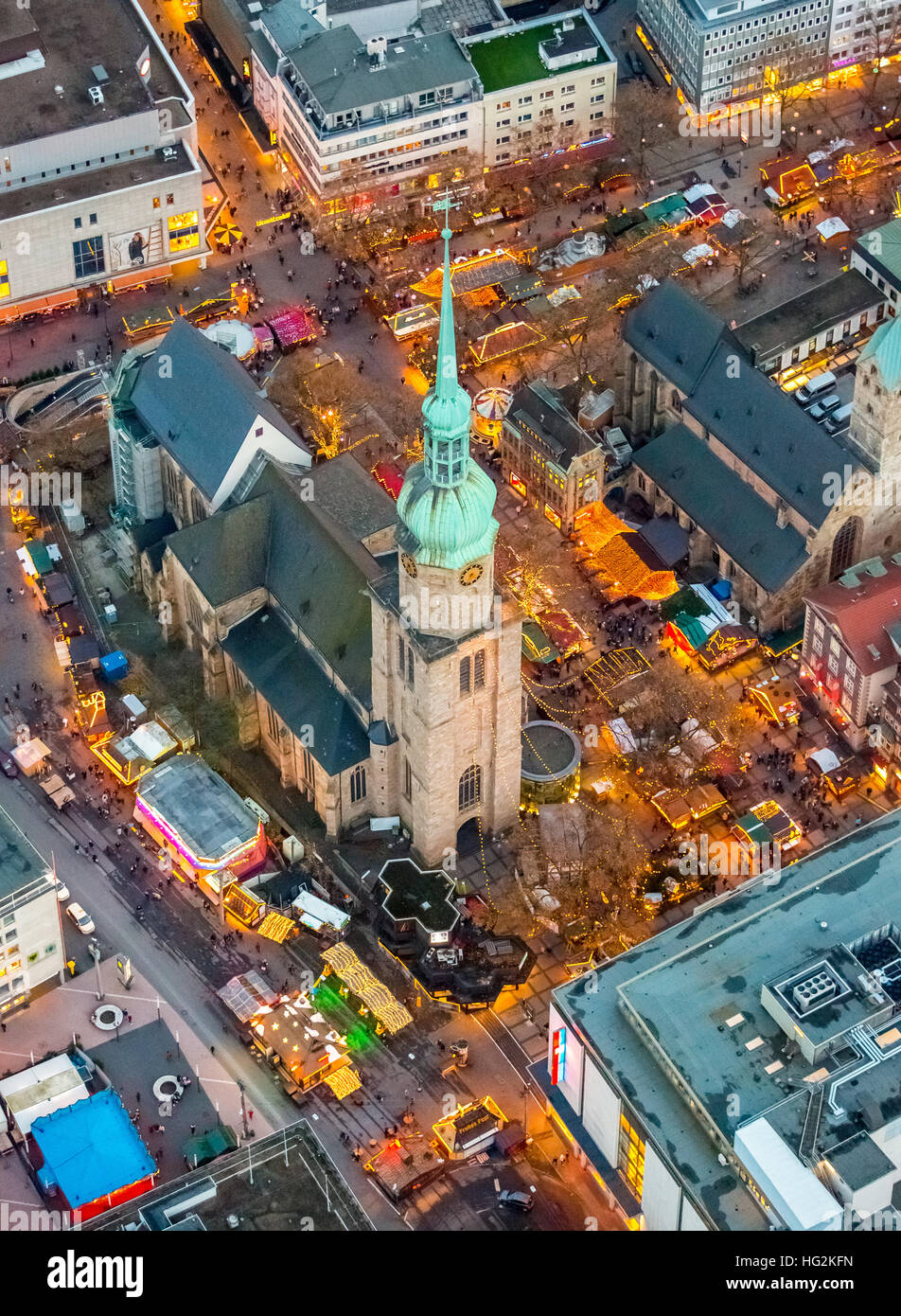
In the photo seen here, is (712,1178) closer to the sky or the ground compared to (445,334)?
closer to the ground

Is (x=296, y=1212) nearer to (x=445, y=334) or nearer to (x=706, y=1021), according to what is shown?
(x=706, y=1021)
